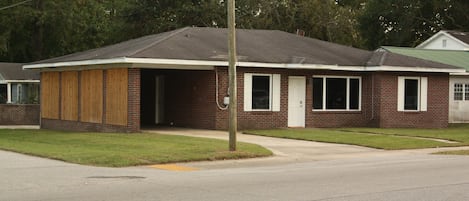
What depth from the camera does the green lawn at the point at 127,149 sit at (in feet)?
59.2

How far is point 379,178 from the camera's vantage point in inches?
570

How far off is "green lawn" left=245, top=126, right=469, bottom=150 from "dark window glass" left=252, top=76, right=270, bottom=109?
4.54ft

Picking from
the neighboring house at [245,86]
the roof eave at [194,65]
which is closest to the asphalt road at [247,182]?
the roof eave at [194,65]

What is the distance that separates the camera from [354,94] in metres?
32.7

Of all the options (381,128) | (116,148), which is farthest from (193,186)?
(381,128)

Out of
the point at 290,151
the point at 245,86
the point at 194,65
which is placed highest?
the point at 194,65

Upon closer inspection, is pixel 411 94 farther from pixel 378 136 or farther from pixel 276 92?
pixel 378 136

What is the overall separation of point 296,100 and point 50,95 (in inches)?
476

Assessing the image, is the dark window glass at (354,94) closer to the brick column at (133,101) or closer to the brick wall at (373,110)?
the brick wall at (373,110)

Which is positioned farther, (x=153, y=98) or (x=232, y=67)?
(x=153, y=98)

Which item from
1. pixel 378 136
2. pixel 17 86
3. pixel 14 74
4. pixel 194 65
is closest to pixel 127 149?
pixel 194 65

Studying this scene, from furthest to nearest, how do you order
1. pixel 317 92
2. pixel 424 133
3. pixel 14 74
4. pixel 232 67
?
pixel 14 74, pixel 317 92, pixel 424 133, pixel 232 67

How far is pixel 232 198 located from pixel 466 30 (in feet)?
179

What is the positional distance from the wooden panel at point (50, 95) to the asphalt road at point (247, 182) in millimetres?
15748
